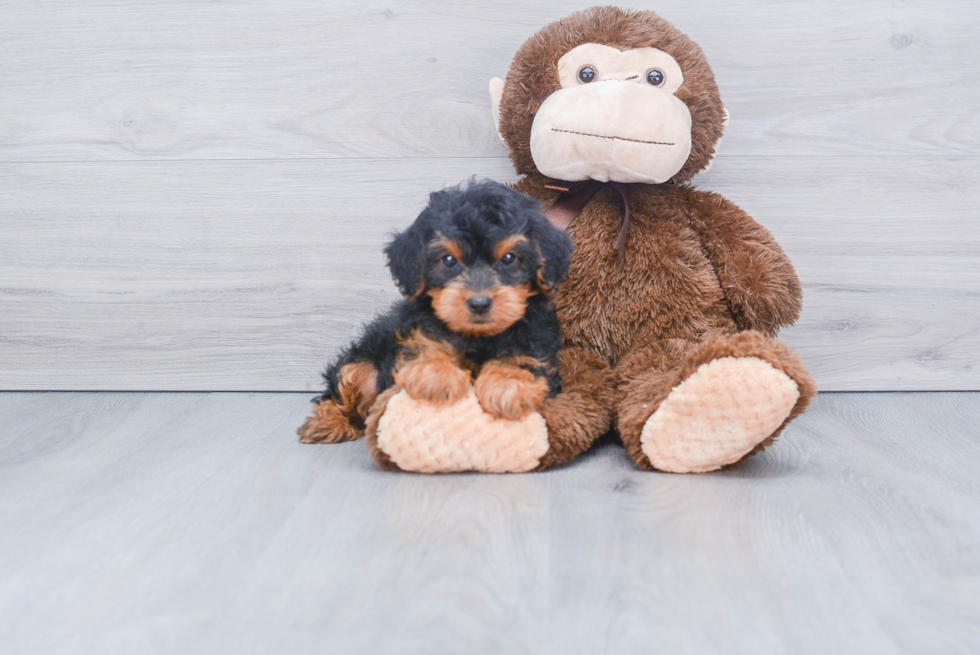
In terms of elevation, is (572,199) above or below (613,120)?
below

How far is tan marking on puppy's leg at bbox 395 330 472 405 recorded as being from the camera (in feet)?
4.65

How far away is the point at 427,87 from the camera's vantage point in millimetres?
2100

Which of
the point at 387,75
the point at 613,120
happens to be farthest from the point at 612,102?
the point at 387,75

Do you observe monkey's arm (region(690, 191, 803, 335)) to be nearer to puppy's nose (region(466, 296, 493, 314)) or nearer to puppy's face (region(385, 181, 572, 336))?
puppy's face (region(385, 181, 572, 336))

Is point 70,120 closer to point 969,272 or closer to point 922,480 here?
point 922,480

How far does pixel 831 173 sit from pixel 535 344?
1.14m

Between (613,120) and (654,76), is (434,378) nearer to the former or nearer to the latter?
(613,120)

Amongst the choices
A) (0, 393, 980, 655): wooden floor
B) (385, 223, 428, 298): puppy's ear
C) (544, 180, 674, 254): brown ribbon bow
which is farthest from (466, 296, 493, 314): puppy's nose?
(544, 180, 674, 254): brown ribbon bow

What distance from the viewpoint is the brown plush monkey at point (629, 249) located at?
4.80 ft

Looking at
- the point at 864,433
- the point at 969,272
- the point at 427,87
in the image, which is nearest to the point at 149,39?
the point at 427,87

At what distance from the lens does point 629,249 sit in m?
1.74

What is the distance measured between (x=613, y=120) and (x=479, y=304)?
1.78 feet

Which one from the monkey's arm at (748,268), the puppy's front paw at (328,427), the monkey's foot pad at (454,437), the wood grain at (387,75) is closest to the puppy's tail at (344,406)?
the puppy's front paw at (328,427)

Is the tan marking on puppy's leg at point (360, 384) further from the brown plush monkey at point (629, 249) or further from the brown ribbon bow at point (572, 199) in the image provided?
the brown ribbon bow at point (572, 199)
